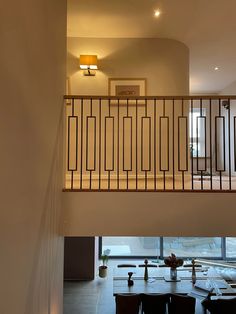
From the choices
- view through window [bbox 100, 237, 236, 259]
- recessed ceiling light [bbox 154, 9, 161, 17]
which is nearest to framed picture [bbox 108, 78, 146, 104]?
recessed ceiling light [bbox 154, 9, 161, 17]

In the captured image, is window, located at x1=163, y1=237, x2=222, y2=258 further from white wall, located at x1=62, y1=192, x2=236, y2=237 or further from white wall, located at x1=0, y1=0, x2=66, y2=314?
white wall, located at x1=0, y1=0, x2=66, y2=314

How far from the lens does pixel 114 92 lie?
5523 mm

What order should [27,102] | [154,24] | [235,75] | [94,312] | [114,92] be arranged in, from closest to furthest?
[27,102] < [154,24] < [114,92] < [94,312] < [235,75]

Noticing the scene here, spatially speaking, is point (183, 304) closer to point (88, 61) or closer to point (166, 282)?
point (166, 282)

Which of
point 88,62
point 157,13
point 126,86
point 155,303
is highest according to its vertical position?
point 157,13

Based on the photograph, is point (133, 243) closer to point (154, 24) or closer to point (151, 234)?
point (151, 234)

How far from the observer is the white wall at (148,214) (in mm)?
3547

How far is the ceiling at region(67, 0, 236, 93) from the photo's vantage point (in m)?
4.37

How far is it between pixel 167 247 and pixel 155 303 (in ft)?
15.1

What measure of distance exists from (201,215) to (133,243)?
632 centimetres

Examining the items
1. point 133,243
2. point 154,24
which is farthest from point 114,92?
point 133,243

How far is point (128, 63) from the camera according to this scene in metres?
5.53

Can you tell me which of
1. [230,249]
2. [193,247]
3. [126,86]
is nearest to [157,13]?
[126,86]

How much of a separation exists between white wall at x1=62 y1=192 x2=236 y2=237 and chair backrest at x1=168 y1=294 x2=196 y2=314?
6.55 ft
